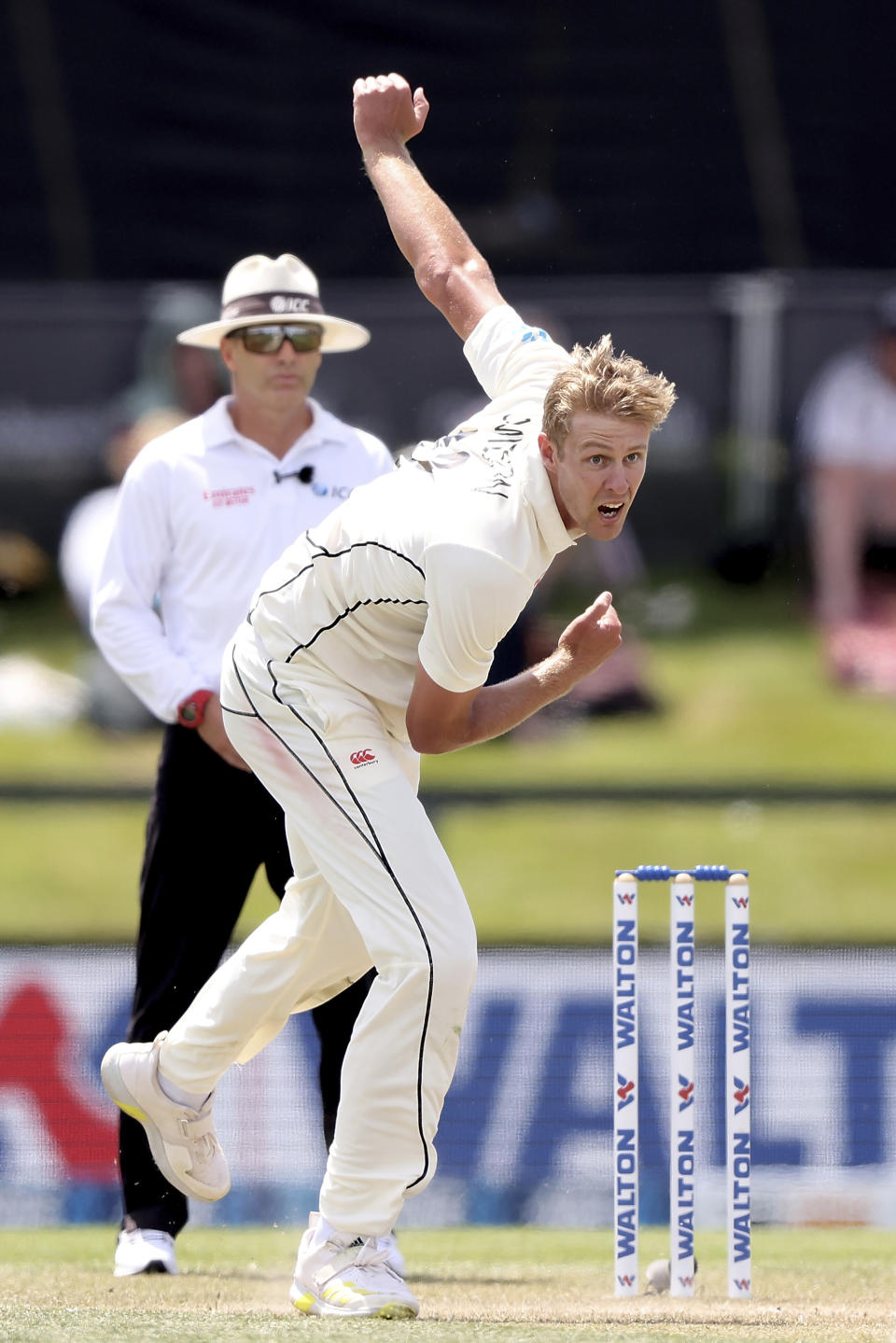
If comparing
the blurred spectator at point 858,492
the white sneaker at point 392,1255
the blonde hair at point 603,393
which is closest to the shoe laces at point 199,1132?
the white sneaker at point 392,1255

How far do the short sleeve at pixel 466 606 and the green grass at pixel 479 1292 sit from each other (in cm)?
122

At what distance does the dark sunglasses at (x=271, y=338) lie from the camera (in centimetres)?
511

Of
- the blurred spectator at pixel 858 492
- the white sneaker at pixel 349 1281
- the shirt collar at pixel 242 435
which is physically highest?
the blurred spectator at pixel 858 492

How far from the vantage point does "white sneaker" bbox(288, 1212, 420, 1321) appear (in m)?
4.11

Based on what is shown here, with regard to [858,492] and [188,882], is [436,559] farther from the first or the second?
[858,492]

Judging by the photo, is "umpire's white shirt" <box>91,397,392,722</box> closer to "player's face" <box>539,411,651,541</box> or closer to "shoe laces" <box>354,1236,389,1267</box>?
"player's face" <box>539,411,651,541</box>

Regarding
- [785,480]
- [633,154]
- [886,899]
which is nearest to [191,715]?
[886,899]

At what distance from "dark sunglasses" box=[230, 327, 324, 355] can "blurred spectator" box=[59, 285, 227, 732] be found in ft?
15.8

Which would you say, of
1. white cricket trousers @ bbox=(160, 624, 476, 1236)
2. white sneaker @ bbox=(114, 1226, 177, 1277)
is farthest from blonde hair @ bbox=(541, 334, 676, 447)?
white sneaker @ bbox=(114, 1226, 177, 1277)

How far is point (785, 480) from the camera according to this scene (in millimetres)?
10492

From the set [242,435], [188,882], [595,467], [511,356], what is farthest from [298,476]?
[595,467]

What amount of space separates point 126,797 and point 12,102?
7.09 meters

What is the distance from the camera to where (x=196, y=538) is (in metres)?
5.07

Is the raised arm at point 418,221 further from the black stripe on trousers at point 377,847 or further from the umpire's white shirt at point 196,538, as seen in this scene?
the black stripe on trousers at point 377,847
